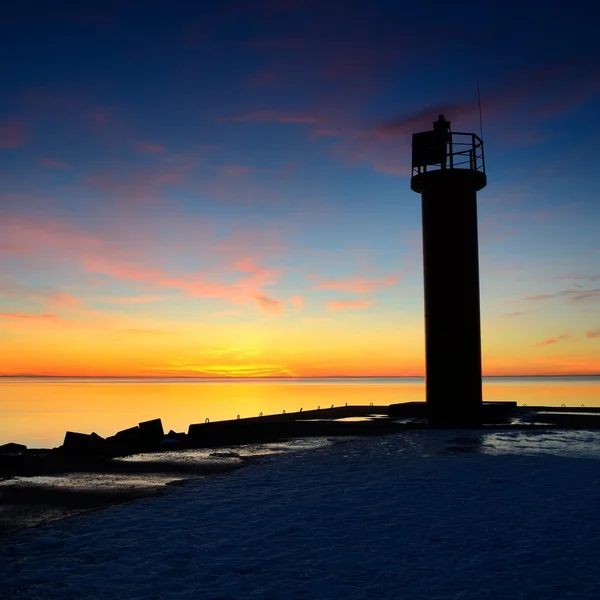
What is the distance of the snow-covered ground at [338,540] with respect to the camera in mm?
5578

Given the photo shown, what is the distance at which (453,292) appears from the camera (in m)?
18.9

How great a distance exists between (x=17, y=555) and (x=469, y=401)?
15.3 metres

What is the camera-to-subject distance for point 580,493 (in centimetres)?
898

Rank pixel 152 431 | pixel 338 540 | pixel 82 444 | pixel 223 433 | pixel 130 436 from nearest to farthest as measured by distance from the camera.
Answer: pixel 338 540 → pixel 82 444 → pixel 130 436 → pixel 152 431 → pixel 223 433

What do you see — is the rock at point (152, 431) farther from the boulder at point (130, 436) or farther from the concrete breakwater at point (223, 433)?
the boulder at point (130, 436)

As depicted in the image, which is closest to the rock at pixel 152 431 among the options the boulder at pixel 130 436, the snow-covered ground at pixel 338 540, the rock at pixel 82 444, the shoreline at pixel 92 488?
the boulder at pixel 130 436

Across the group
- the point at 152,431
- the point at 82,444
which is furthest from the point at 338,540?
the point at 152,431

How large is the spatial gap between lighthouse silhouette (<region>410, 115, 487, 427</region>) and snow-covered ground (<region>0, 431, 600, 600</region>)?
7.97m

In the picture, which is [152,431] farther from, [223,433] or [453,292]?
[453,292]

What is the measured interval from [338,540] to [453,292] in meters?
13.1

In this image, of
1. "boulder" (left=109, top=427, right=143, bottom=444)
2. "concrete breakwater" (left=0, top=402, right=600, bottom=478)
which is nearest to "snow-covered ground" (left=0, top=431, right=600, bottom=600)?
"concrete breakwater" (left=0, top=402, right=600, bottom=478)

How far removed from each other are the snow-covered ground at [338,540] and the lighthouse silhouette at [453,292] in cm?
797

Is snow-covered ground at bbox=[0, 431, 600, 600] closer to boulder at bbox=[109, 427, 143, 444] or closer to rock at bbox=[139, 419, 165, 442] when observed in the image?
boulder at bbox=[109, 427, 143, 444]

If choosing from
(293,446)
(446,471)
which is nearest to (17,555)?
(446,471)
